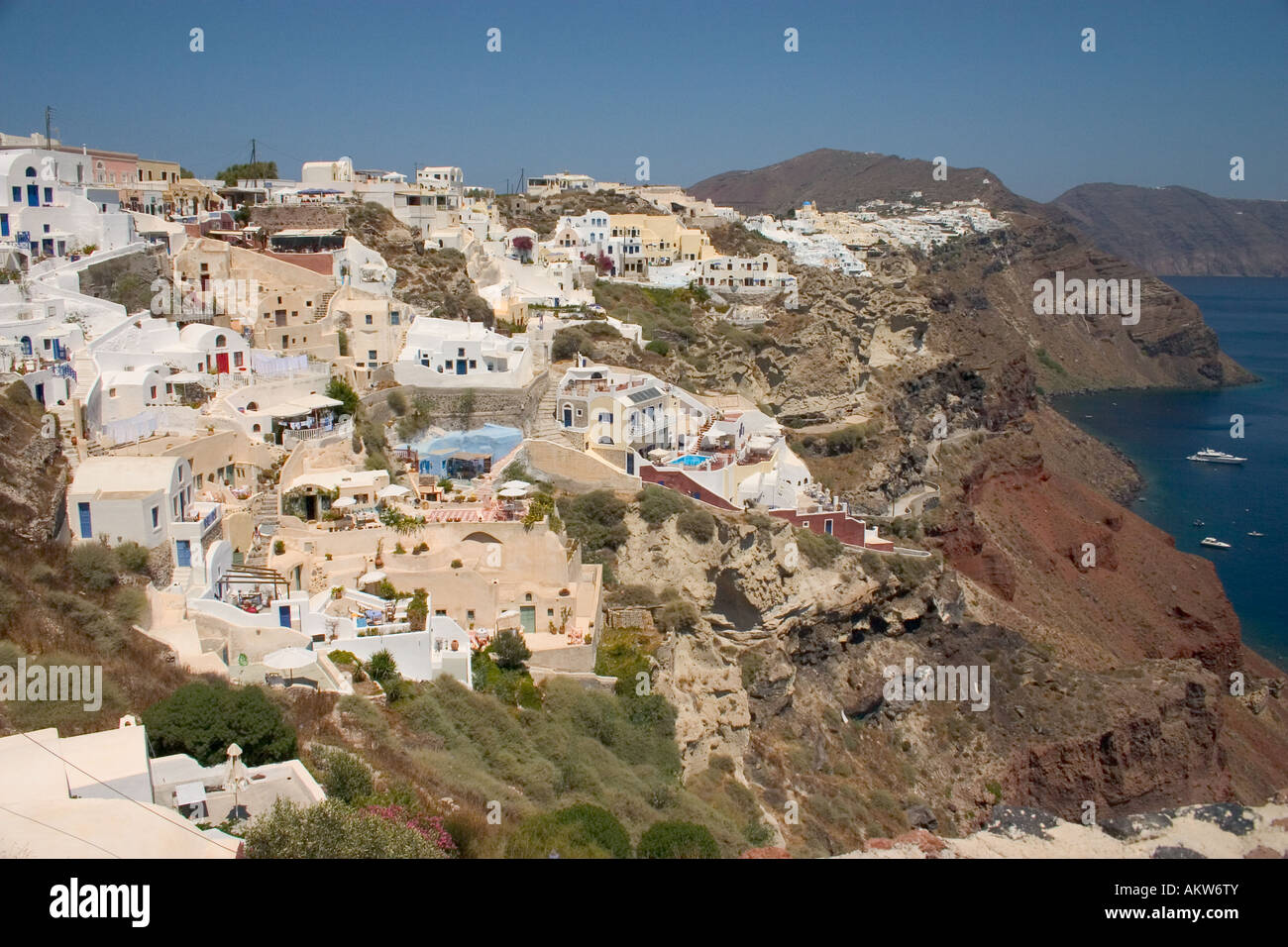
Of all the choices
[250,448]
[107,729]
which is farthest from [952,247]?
[107,729]

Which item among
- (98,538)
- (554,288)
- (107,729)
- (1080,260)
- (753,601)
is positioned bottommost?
(753,601)

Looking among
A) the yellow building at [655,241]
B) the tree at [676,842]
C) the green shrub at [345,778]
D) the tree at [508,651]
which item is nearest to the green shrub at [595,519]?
the tree at [508,651]

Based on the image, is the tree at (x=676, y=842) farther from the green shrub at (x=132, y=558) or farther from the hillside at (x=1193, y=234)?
the hillside at (x=1193, y=234)

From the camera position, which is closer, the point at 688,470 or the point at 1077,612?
the point at 688,470

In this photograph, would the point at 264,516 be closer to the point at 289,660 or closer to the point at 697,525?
the point at 289,660

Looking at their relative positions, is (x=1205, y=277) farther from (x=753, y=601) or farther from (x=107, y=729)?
(x=107, y=729)

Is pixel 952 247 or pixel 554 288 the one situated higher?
pixel 952 247
